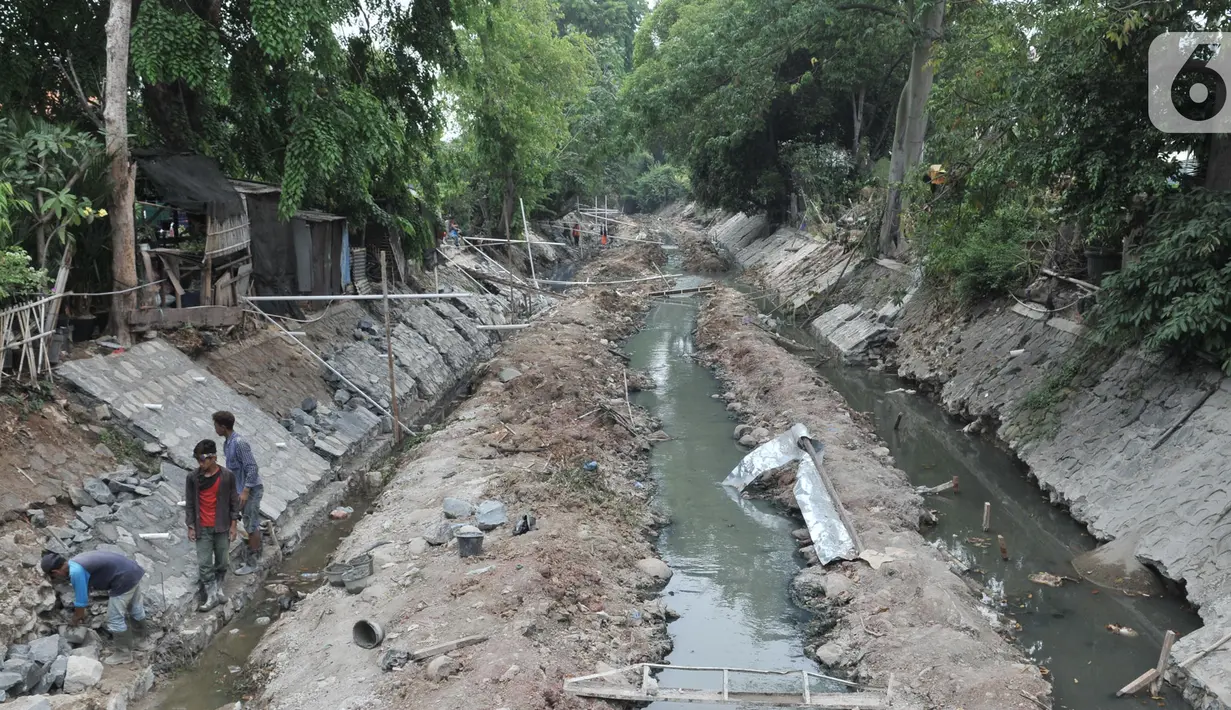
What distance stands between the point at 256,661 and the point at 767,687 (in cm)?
450

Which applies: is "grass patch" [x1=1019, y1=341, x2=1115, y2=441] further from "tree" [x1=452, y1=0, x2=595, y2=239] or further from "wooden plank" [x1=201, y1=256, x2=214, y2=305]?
"tree" [x1=452, y1=0, x2=595, y2=239]

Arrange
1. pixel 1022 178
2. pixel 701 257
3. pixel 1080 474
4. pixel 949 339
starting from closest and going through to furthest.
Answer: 1. pixel 1080 474
2. pixel 1022 178
3. pixel 949 339
4. pixel 701 257

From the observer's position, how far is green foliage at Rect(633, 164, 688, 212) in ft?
234

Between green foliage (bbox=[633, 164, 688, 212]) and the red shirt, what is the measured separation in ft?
212

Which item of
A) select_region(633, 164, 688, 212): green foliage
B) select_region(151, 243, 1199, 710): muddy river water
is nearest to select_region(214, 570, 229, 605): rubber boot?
select_region(151, 243, 1199, 710): muddy river water

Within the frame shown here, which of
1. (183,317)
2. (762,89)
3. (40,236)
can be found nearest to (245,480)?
(40,236)

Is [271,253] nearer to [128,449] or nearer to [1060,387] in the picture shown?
[128,449]

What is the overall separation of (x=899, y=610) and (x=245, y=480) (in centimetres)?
653

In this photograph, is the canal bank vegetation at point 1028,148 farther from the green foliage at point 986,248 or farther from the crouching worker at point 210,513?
the crouching worker at point 210,513

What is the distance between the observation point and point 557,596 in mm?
7797

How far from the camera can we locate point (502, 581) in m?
7.88

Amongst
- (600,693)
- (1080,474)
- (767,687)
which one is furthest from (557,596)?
(1080,474)

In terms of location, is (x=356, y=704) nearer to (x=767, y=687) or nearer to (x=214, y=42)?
(x=767, y=687)

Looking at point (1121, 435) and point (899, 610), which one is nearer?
point (899, 610)
